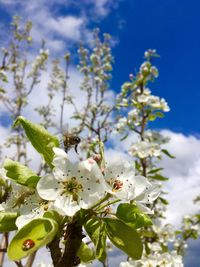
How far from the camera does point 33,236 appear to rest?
1.02 meters

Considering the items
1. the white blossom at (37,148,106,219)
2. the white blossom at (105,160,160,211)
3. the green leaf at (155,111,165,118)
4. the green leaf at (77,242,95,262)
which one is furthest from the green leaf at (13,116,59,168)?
the green leaf at (155,111,165,118)

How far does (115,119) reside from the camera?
855 cm

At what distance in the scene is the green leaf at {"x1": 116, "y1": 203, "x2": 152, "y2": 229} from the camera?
3.78 ft

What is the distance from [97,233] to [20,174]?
28 cm

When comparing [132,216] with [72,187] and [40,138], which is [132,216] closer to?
[72,187]

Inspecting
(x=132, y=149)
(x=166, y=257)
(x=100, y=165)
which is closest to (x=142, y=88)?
(x=132, y=149)

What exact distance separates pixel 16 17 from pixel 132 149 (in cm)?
553

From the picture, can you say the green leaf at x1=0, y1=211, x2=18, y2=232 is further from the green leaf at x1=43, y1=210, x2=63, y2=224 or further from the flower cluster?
the green leaf at x1=43, y1=210, x2=63, y2=224

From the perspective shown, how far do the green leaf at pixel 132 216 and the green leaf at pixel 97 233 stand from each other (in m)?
0.06

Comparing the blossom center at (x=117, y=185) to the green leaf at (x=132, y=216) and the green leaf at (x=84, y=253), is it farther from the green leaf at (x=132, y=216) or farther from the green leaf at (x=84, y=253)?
the green leaf at (x=84, y=253)

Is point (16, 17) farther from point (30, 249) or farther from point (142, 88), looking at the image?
point (30, 249)

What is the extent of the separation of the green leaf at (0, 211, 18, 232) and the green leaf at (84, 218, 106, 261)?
0.70 ft

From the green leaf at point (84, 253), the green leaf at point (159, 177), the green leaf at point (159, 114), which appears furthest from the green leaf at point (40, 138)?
the green leaf at point (159, 114)

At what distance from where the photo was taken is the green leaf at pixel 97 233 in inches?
44.9
